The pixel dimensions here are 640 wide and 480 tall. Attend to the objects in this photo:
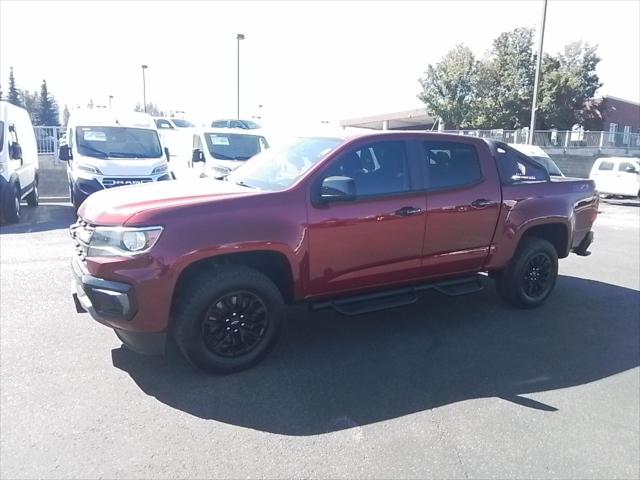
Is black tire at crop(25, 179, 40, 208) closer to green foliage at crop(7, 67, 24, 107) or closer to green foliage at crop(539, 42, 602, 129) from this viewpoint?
green foliage at crop(539, 42, 602, 129)

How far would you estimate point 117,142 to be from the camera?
435 inches

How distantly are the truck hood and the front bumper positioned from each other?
0.43 metres

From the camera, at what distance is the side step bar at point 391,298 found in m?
4.27

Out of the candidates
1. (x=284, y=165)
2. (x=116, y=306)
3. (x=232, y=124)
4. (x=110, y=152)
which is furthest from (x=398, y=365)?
(x=232, y=124)

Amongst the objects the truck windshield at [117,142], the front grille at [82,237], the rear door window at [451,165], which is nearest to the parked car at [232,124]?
the truck windshield at [117,142]

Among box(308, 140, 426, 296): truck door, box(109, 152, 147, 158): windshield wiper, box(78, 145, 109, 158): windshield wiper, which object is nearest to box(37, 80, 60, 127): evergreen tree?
box(78, 145, 109, 158): windshield wiper

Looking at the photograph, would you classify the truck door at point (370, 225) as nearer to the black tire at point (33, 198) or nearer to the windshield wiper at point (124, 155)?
the windshield wiper at point (124, 155)

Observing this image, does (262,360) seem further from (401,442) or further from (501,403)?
(501,403)

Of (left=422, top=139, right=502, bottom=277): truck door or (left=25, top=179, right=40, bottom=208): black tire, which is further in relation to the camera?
(left=25, top=179, right=40, bottom=208): black tire

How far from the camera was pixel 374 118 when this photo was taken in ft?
179

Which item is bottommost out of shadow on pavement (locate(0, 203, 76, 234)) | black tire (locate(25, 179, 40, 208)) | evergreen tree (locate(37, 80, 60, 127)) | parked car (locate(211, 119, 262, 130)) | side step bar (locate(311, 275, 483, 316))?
shadow on pavement (locate(0, 203, 76, 234))

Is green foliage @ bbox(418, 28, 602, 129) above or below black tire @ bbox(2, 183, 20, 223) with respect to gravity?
above

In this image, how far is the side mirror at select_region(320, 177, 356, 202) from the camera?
12.8 ft

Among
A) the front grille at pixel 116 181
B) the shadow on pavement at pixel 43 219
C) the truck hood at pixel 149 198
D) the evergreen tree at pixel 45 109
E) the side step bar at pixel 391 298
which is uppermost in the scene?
the evergreen tree at pixel 45 109
